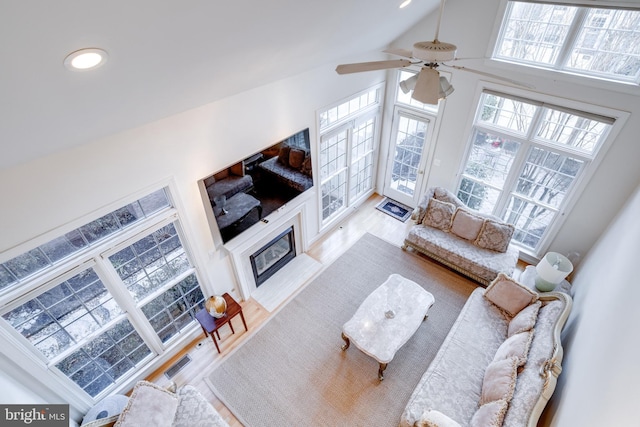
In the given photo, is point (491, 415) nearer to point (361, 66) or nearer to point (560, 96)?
point (361, 66)

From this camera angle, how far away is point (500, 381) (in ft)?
10.2

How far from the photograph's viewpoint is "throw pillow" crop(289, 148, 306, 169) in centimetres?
441

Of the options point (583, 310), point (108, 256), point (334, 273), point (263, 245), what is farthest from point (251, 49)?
point (583, 310)

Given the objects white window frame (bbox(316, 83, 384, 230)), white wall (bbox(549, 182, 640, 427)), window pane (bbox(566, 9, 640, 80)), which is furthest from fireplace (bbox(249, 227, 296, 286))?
window pane (bbox(566, 9, 640, 80))

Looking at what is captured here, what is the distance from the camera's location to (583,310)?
11.2 feet

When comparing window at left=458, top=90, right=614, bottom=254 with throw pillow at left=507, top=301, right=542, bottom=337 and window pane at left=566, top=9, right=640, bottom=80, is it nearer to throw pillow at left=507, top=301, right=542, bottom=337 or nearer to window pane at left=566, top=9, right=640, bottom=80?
window pane at left=566, top=9, right=640, bottom=80

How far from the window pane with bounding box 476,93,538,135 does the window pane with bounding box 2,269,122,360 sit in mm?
5379

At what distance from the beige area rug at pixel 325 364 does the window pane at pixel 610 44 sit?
3209 mm

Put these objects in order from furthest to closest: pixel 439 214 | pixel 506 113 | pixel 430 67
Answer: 1. pixel 439 214
2. pixel 506 113
3. pixel 430 67

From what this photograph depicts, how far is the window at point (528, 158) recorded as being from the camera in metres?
4.25

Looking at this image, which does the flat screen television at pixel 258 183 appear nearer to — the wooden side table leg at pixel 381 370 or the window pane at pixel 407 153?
the window pane at pixel 407 153

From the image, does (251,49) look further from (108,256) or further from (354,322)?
(354,322)

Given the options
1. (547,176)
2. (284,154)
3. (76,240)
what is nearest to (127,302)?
(76,240)

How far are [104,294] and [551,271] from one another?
17.1 feet
